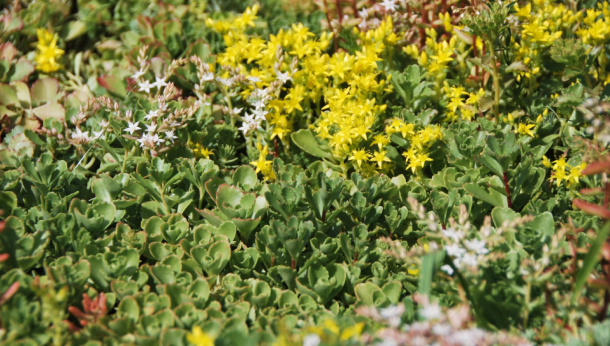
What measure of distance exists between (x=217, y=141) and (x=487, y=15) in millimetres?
1401

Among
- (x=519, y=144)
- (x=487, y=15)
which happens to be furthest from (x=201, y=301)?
(x=487, y=15)

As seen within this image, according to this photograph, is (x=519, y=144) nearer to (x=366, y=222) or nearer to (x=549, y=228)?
(x=549, y=228)

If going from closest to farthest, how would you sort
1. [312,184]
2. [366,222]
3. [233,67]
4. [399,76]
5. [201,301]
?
[201,301] < [366,222] < [312,184] < [399,76] < [233,67]

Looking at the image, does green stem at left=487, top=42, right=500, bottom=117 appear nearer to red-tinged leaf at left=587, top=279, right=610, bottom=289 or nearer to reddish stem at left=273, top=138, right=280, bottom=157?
reddish stem at left=273, top=138, right=280, bottom=157

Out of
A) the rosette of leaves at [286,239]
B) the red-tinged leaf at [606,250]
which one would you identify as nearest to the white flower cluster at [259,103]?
the rosette of leaves at [286,239]

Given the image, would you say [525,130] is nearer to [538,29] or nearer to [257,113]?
[538,29]

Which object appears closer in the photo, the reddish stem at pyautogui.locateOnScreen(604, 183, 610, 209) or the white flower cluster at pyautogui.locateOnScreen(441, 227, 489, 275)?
the white flower cluster at pyautogui.locateOnScreen(441, 227, 489, 275)

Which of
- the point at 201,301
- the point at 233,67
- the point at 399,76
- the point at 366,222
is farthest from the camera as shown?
the point at 233,67

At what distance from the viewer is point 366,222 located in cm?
252

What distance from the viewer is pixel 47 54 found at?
3479 millimetres

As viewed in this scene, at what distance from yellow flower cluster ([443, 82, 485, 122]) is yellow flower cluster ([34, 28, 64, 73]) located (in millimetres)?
2121

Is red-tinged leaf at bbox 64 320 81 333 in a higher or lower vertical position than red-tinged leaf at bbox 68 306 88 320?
lower

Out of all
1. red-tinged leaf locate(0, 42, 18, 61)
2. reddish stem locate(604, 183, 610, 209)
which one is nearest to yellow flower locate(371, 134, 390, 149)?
reddish stem locate(604, 183, 610, 209)

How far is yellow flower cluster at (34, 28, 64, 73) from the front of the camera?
346 centimetres
